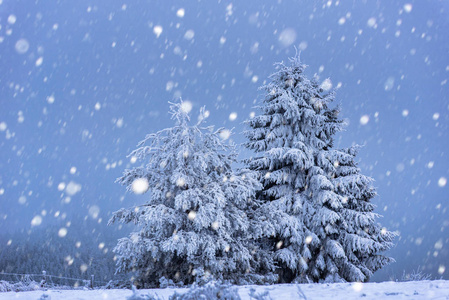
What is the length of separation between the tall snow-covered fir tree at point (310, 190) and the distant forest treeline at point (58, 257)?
71729 millimetres

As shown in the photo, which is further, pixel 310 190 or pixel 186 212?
pixel 310 190

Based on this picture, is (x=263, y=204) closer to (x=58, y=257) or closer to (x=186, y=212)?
(x=186, y=212)

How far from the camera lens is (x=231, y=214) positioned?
10.9m

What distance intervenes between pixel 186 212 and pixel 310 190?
5973mm

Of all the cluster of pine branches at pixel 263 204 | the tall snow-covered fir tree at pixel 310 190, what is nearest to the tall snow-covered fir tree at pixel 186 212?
the cluster of pine branches at pixel 263 204

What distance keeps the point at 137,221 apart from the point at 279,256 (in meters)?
5.63

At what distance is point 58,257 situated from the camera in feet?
348

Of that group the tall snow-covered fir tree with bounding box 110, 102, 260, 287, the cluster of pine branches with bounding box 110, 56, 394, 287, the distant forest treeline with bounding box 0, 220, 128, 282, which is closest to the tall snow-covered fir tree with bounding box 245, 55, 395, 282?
the cluster of pine branches with bounding box 110, 56, 394, 287

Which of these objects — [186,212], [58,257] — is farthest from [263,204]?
[58,257]

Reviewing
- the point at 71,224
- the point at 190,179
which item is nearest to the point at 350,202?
the point at 190,179

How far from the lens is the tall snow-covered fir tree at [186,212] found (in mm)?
9766

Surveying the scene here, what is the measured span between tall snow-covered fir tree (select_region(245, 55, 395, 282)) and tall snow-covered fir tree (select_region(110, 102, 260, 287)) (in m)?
1.49

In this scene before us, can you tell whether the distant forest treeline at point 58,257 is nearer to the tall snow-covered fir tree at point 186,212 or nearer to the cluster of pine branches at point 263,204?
the cluster of pine branches at point 263,204

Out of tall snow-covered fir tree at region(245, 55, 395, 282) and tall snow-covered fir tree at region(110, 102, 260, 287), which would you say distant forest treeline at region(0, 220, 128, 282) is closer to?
tall snow-covered fir tree at region(245, 55, 395, 282)
